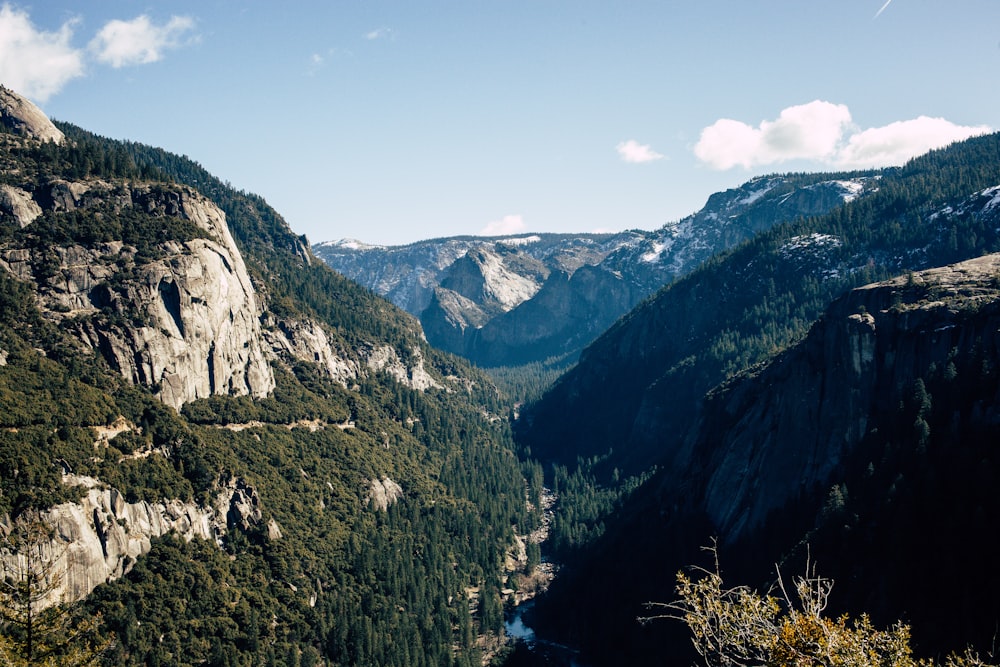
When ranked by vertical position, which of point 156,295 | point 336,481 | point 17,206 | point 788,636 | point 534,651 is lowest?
point 534,651

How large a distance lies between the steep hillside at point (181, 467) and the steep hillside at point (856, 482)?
34138mm

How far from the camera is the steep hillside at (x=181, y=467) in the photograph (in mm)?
108062

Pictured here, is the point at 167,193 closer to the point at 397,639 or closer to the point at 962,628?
the point at 397,639

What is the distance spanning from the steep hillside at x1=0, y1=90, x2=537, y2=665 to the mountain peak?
685mm

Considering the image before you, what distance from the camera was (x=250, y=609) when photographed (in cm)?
12188

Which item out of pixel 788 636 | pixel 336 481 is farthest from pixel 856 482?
pixel 336 481

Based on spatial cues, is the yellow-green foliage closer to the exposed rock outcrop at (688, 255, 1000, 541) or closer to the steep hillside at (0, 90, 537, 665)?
the steep hillside at (0, 90, 537, 665)

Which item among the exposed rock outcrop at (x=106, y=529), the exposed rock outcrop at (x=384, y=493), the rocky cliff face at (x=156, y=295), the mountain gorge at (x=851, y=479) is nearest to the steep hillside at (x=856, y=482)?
the mountain gorge at (x=851, y=479)

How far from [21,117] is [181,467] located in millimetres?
125089

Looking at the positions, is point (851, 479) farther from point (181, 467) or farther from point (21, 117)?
point (21, 117)

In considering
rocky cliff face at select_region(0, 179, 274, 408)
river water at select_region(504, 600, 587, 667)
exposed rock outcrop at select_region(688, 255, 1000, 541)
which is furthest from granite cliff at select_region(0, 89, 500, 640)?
exposed rock outcrop at select_region(688, 255, 1000, 541)

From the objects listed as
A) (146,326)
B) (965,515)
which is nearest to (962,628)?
(965,515)

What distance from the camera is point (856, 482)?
355 feet

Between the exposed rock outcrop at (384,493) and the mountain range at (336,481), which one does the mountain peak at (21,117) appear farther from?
the exposed rock outcrop at (384,493)
